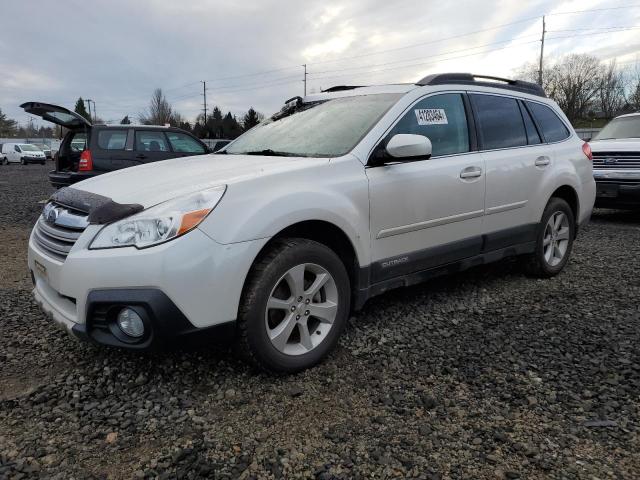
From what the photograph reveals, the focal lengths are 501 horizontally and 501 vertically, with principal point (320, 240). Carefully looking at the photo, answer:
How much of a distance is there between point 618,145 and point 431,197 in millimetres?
5975

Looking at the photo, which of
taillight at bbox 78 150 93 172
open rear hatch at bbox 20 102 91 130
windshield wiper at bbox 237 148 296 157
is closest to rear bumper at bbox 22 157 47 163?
open rear hatch at bbox 20 102 91 130

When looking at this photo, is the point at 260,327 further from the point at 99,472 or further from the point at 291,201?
the point at 99,472

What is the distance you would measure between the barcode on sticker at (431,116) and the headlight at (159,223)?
5.43 feet

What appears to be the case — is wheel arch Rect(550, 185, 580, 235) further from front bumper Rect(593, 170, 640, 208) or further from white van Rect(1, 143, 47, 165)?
white van Rect(1, 143, 47, 165)

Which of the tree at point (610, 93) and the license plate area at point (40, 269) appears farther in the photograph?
the tree at point (610, 93)

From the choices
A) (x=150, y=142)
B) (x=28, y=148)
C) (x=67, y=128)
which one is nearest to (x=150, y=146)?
(x=150, y=142)

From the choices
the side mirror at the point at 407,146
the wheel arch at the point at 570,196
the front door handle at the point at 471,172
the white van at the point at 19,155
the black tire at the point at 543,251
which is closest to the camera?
the side mirror at the point at 407,146

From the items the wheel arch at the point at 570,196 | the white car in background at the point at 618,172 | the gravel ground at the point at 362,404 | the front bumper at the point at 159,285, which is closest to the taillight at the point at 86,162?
the gravel ground at the point at 362,404

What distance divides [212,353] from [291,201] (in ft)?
3.56

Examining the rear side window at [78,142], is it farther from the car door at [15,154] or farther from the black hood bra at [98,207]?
the car door at [15,154]

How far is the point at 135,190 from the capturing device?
2689 millimetres

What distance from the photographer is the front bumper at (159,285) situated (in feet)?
7.48

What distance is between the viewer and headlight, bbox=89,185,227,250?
2.34 metres

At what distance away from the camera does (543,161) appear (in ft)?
14.1
